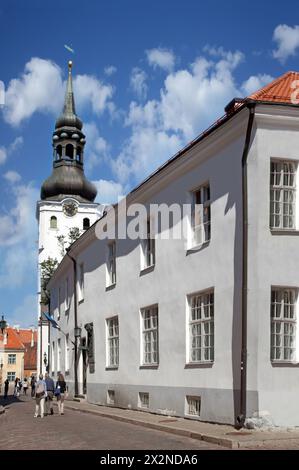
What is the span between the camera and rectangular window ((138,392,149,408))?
23.4m

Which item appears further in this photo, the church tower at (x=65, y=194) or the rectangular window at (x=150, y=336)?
the church tower at (x=65, y=194)

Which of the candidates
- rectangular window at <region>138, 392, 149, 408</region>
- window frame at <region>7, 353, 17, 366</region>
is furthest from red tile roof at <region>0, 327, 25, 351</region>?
rectangular window at <region>138, 392, 149, 408</region>

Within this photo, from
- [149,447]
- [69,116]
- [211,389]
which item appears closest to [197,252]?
[211,389]

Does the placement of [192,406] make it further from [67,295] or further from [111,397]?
[67,295]

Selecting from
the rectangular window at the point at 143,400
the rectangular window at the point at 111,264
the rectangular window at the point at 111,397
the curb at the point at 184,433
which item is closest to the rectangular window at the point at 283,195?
the curb at the point at 184,433

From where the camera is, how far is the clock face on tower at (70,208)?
8812 centimetres

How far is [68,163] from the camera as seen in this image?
3388 inches

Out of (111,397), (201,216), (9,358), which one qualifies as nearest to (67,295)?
(111,397)

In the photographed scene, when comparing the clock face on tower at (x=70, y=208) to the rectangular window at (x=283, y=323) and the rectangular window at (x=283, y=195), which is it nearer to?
the rectangular window at (x=283, y=195)

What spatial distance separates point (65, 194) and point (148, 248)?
65.9 m

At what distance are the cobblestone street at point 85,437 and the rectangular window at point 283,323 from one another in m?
3.09

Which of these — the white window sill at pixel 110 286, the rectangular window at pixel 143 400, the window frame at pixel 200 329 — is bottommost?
the rectangular window at pixel 143 400

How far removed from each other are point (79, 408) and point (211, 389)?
36.2ft

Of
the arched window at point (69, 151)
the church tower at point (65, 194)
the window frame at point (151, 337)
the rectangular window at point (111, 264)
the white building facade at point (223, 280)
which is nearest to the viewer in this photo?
the white building facade at point (223, 280)
